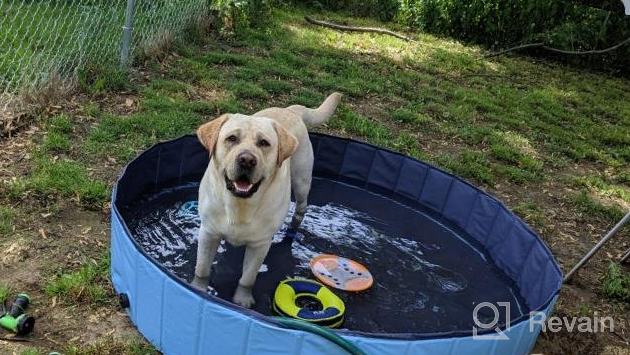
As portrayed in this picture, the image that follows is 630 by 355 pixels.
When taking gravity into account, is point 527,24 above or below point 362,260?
above

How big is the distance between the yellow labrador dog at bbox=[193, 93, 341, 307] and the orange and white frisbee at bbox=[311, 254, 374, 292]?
2.23 ft

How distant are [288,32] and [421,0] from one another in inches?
177

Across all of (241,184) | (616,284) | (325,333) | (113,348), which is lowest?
(113,348)

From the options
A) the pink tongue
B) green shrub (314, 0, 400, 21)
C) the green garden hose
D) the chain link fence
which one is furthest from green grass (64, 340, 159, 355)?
green shrub (314, 0, 400, 21)

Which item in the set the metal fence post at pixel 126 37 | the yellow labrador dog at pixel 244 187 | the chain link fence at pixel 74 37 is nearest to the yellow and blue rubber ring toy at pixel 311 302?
the yellow labrador dog at pixel 244 187

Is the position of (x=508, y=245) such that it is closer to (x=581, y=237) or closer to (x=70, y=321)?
(x=581, y=237)

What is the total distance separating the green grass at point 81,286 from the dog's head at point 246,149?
109cm

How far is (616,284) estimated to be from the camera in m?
4.89

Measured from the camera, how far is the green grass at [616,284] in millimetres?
4836

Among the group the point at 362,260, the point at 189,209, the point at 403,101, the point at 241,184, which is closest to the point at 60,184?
the point at 189,209

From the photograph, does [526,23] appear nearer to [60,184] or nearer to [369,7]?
[369,7]

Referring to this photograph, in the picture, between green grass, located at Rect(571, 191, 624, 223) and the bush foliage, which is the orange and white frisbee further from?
the bush foliage

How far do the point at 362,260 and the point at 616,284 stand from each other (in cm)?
203

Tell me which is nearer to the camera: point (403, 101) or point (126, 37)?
point (126, 37)
